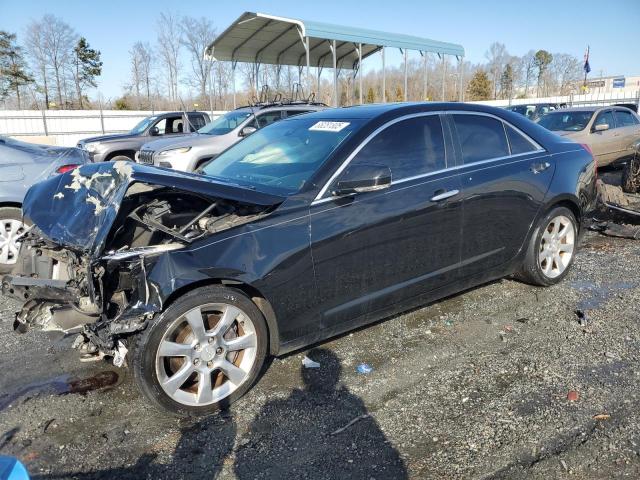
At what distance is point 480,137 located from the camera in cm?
417

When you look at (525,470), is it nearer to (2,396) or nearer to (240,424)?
(240,424)

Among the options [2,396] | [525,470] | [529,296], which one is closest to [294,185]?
[525,470]

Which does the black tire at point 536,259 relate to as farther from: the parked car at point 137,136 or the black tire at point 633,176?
the parked car at point 137,136

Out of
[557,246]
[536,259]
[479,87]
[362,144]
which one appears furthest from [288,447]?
[479,87]

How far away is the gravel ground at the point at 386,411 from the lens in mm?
2508

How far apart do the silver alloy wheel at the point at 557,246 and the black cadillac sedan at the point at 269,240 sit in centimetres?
46

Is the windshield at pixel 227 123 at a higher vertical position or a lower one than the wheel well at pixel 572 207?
higher

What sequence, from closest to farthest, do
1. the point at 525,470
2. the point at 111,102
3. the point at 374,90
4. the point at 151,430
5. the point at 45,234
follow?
1. the point at 525,470
2. the point at 151,430
3. the point at 45,234
4. the point at 111,102
5. the point at 374,90

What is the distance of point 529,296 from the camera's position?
4.71m

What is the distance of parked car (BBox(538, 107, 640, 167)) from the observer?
11.5 meters

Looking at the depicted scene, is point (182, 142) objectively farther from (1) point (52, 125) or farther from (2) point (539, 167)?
(1) point (52, 125)

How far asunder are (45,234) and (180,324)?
1175mm

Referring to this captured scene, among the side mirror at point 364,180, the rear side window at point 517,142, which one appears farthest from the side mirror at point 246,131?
the side mirror at point 364,180

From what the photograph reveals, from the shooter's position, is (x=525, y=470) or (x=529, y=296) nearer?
(x=525, y=470)
